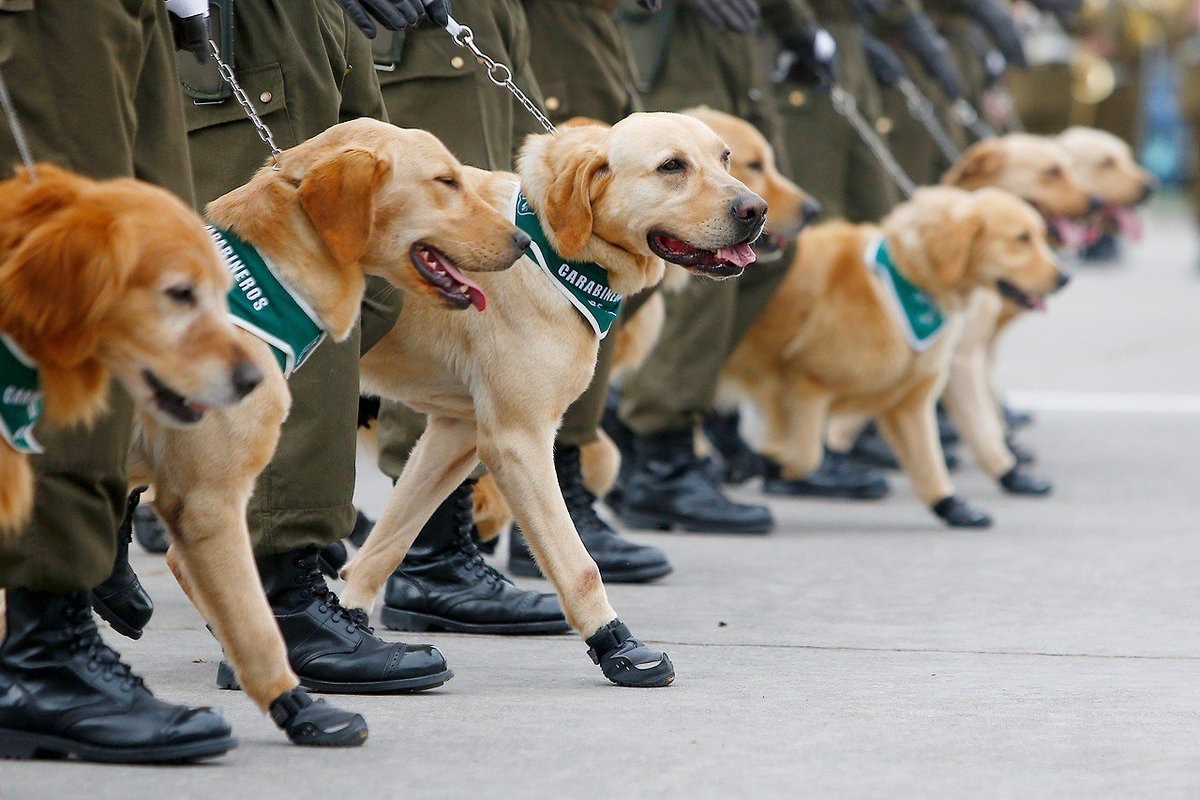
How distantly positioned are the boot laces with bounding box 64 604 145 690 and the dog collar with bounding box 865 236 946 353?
154 inches

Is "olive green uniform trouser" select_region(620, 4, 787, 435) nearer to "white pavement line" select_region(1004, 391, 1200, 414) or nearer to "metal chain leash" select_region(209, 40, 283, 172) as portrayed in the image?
"metal chain leash" select_region(209, 40, 283, 172)

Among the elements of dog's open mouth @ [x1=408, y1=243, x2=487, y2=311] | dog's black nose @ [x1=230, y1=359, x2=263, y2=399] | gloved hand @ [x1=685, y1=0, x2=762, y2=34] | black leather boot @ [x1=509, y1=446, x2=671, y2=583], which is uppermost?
dog's black nose @ [x1=230, y1=359, x2=263, y2=399]

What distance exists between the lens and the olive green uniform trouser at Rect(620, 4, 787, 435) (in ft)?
19.7

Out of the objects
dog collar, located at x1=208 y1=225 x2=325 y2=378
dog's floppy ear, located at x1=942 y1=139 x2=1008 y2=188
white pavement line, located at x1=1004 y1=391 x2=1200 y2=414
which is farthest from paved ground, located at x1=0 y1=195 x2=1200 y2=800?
white pavement line, located at x1=1004 y1=391 x2=1200 y2=414

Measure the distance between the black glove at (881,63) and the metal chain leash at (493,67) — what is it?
3.65 m

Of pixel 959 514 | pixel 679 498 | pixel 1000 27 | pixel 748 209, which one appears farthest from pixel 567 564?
pixel 1000 27

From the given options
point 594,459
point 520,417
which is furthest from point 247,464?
point 594,459

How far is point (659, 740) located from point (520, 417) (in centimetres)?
81

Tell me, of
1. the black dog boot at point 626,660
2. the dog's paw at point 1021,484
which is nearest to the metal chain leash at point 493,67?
the black dog boot at point 626,660

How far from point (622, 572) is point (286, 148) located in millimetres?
1878

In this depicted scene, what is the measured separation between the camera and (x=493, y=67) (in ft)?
13.9

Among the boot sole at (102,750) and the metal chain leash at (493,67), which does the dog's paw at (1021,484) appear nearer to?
the metal chain leash at (493,67)

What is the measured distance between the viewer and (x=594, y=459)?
→ 528cm

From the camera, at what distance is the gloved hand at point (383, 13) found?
3.71m
